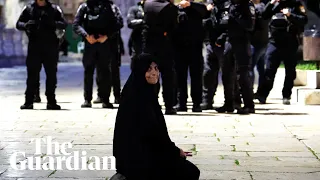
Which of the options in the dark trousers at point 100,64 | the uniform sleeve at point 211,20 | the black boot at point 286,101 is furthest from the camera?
the black boot at point 286,101

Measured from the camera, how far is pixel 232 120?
9.90 metres

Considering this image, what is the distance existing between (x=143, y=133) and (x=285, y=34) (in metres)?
7.27

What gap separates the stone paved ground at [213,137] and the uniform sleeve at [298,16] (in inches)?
50.4

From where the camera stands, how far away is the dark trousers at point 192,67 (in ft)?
35.8

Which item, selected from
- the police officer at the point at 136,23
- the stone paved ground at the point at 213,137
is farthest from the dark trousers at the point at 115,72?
the stone paved ground at the point at 213,137

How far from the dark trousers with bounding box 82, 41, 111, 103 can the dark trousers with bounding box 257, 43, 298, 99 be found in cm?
258

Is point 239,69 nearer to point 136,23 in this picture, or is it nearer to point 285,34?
point 136,23

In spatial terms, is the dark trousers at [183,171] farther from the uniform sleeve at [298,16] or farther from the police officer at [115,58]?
the uniform sleeve at [298,16]

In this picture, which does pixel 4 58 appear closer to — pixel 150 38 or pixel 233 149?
pixel 150 38

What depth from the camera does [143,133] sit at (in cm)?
527

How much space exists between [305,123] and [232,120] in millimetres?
925

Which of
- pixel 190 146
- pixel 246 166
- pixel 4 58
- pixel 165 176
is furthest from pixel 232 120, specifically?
pixel 4 58

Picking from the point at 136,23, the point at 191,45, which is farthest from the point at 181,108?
the point at 136,23

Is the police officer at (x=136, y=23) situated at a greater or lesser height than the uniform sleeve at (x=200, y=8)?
lesser
